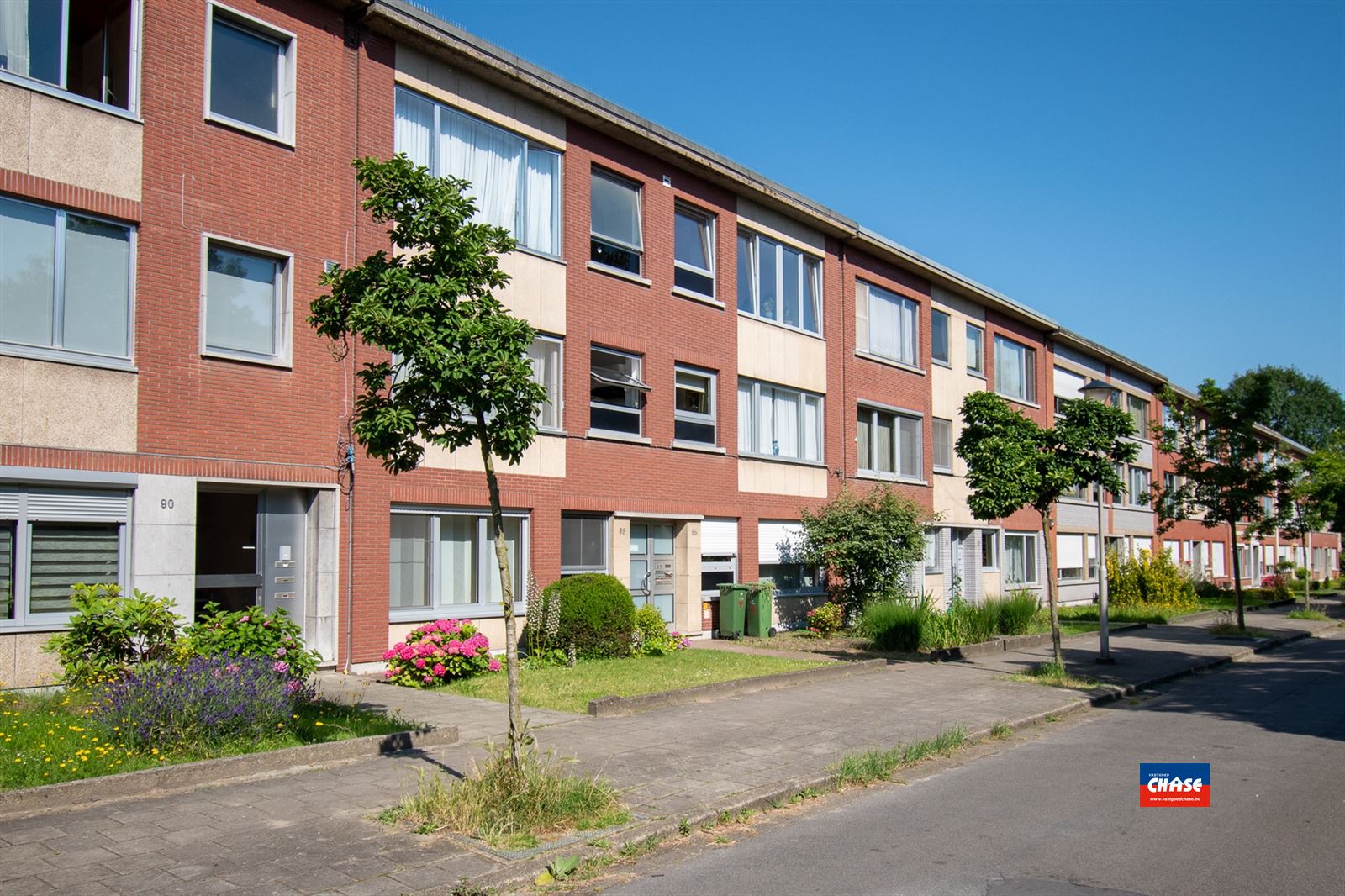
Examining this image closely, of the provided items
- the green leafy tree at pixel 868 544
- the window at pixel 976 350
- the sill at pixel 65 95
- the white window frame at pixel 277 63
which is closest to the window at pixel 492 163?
the white window frame at pixel 277 63

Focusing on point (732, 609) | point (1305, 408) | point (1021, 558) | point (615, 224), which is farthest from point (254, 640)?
point (1305, 408)

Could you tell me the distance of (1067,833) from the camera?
729 centimetres

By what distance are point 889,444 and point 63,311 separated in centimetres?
2052

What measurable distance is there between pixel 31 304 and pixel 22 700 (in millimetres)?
4472

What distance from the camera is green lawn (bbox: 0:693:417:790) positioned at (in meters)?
7.62

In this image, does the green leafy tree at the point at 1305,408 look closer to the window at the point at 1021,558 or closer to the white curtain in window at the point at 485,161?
the window at the point at 1021,558

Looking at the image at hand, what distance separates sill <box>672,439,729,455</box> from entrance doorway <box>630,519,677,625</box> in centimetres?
153

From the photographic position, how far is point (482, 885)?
602cm

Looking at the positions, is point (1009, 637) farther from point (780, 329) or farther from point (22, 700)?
point (22, 700)

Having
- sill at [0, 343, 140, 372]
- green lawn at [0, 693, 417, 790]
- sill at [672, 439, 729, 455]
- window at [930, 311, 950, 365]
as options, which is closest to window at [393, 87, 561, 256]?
sill at [672, 439, 729, 455]

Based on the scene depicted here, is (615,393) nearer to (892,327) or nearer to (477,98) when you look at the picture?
(477,98)

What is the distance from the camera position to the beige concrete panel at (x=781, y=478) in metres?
22.3

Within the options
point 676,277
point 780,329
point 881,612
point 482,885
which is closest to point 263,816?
point 482,885

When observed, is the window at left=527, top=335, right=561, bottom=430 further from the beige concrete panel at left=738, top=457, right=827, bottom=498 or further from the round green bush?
the beige concrete panel at left=738, top=457, right=827, bottom=498
